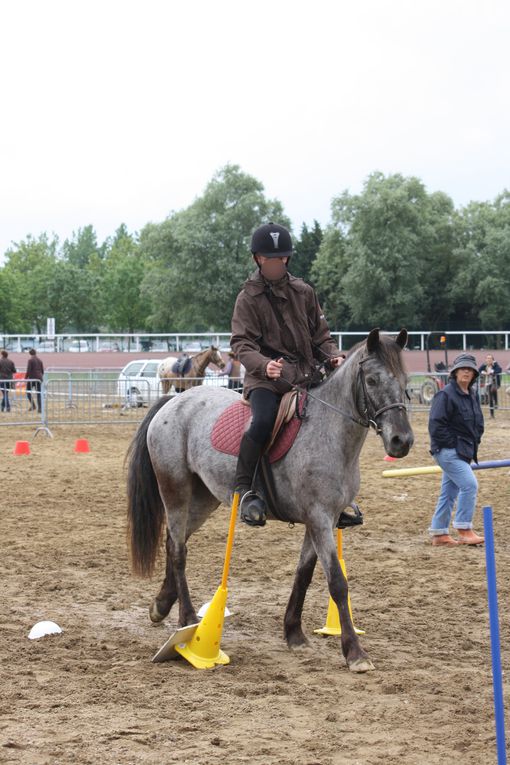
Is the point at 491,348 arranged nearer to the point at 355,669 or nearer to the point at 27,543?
the point at 27,543

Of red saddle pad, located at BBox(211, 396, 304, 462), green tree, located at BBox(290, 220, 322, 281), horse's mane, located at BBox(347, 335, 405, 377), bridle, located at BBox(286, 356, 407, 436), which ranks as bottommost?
red saddle pad, located at BBox(211, 396, 304, 462)

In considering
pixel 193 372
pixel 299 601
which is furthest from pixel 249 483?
pixel 193 372

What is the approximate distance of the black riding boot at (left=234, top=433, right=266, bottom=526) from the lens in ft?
20.1

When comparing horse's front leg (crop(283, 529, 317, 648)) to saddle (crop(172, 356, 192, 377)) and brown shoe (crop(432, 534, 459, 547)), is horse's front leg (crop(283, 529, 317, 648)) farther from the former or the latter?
saddle (crop(172, 356, 192, 377))

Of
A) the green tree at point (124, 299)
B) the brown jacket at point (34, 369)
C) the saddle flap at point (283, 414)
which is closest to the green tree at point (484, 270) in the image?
the green tree at point (124, 299)

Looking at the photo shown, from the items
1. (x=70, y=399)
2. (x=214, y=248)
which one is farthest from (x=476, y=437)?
(x=214, y=248)

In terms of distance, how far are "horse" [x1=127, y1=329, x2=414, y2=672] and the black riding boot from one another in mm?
179

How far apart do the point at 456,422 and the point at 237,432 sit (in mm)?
4311

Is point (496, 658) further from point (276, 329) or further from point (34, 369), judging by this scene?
point (34, 369)

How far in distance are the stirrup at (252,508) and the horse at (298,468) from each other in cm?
19

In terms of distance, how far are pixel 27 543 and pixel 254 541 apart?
94.7 inches

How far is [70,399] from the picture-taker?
2392 cm

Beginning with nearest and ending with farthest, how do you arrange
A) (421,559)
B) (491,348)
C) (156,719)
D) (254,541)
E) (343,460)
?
(156,719) → (343,460) → (421,559) → (254,541) → (491,348)

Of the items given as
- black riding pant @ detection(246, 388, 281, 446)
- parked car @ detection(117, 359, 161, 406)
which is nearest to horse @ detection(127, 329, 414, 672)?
black riding pant @ detection(246, 388, 281, 446)
